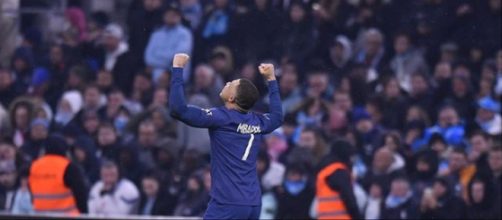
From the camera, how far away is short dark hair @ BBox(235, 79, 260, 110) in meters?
10.6

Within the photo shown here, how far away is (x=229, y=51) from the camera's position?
17922 mm

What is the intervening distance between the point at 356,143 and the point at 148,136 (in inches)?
90.8

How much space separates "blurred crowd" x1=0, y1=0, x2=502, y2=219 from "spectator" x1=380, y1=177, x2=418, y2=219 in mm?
13

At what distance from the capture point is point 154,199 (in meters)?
15.7

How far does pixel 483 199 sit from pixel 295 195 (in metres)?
1.89

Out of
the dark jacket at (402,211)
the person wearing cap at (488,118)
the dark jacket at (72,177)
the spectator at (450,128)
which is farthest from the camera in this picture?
the person wearing cap at (488,118)

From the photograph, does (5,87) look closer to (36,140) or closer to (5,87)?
(5,87)

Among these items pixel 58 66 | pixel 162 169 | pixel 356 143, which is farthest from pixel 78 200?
pixel 58 66

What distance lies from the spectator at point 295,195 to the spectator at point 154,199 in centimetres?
117

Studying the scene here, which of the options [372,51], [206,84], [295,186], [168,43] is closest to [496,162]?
[295,186]

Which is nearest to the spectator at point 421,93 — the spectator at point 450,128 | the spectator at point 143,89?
the spectator at point 450,128

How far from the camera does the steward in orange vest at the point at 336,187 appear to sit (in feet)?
45.7

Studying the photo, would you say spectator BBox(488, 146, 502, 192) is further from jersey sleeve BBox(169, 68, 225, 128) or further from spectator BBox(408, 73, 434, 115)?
jersey sleeve BBox(169, 68, 225, 128)

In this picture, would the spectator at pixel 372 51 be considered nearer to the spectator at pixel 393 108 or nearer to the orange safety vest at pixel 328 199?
the spectator at pixel 393 108
